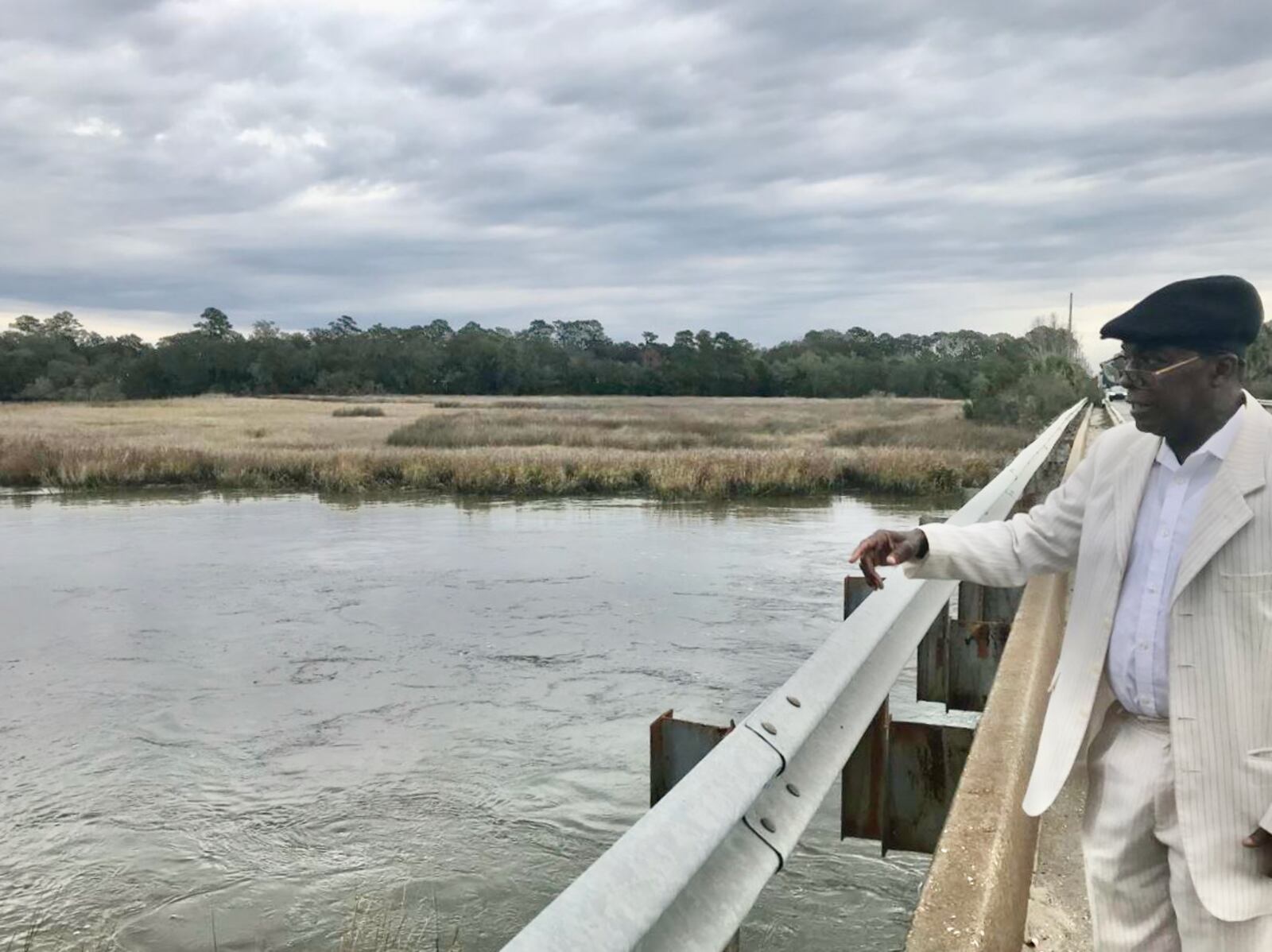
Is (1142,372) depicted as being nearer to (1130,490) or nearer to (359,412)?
Answer: (1130,490)

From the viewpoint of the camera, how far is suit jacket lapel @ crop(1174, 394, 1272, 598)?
2295mm

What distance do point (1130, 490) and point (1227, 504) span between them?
26 centimetres

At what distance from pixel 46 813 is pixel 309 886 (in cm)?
203

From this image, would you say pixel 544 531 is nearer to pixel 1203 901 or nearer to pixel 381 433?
pixel 1203 901

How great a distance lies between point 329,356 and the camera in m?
115

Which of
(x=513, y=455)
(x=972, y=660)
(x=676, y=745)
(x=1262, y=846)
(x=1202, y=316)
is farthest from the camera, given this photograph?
(x=513, y=455)

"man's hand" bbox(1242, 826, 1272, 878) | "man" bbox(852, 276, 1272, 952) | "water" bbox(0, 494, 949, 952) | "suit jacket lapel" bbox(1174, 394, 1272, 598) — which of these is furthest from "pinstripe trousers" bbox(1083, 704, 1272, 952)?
"water" bbox(0, 494, 949, 952)

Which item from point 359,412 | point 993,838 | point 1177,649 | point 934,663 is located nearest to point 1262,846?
point 1177,649

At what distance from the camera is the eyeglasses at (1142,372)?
2453 millimetres

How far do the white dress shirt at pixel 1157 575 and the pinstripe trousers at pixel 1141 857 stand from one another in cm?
9

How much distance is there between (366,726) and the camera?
8125 mm

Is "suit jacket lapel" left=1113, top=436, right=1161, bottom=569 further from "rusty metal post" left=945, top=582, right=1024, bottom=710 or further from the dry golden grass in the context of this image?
the dry golden grass

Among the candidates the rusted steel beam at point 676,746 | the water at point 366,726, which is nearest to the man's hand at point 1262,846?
the rusted steel beam at point 676,746

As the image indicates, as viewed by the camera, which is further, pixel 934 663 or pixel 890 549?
pixel 934 663
